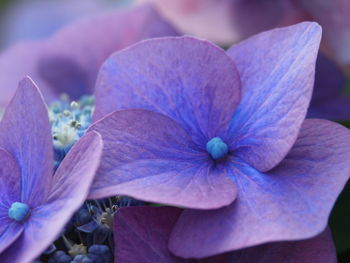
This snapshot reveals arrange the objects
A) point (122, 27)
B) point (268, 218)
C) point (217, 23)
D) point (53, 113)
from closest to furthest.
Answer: point (268, 218) → point (53, 113) → point (122, 27) → point (217, 23)

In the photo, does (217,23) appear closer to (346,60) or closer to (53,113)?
(346,60)

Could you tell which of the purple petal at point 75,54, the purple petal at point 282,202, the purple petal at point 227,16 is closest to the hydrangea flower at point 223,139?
the purple petal at point 282,202

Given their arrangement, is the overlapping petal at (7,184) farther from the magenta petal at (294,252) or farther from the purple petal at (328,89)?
the purple petal at (328,89)

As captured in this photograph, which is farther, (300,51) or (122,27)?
(122,27)

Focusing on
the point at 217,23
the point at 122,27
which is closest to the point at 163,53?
the point at 122,27

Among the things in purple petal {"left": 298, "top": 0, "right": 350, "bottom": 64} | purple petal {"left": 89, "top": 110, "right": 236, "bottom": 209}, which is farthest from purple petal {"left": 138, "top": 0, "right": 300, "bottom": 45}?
purple petal {"left": 89, "top": 110, "right": 236, "bottom": 209}

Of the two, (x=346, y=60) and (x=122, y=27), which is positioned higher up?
(x=122, y=27)

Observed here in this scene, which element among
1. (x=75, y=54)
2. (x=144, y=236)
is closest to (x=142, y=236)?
(x=144, y=236)
